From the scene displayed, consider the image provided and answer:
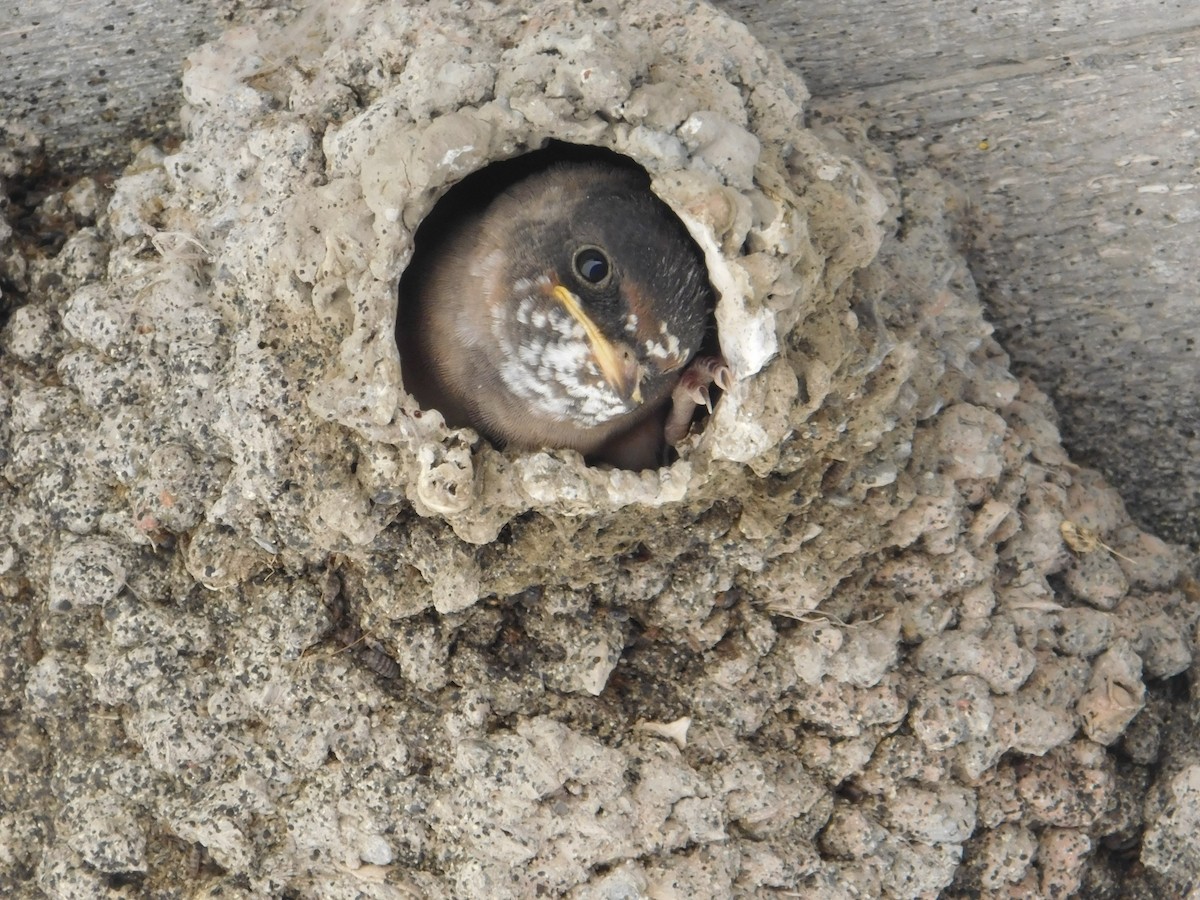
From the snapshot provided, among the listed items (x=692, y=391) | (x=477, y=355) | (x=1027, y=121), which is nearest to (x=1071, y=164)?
(x=1027, y=121)

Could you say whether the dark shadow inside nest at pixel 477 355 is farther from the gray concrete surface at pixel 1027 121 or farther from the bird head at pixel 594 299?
the gray concrete surface at pixel 1027 121

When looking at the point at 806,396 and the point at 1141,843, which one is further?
the point at 1141,843

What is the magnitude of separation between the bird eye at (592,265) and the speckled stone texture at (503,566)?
0.70ft

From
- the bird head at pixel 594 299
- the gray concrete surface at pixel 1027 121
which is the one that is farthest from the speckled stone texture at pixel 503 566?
the gray concrete surface at pixel 1027 121

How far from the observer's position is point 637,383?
10.7ft

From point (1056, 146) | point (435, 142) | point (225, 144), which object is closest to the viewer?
point (435, 142)

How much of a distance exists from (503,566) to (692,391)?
0.61m

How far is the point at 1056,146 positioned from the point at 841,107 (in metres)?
0.59

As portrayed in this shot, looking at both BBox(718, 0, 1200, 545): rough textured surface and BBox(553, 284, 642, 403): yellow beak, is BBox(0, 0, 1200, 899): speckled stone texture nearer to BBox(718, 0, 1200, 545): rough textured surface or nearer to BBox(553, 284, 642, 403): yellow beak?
BBox(553, 284, 642, 403): yellow beak

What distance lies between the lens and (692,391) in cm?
356

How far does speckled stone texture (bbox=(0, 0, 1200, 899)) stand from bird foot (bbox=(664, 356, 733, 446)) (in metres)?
0.15

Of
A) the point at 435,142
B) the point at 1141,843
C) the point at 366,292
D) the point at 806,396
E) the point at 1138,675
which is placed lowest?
the point at 1141,843

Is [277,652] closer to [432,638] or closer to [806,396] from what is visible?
[432,638]

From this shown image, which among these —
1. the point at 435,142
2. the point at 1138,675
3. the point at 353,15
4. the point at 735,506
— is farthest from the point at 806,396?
the point at 353,15
